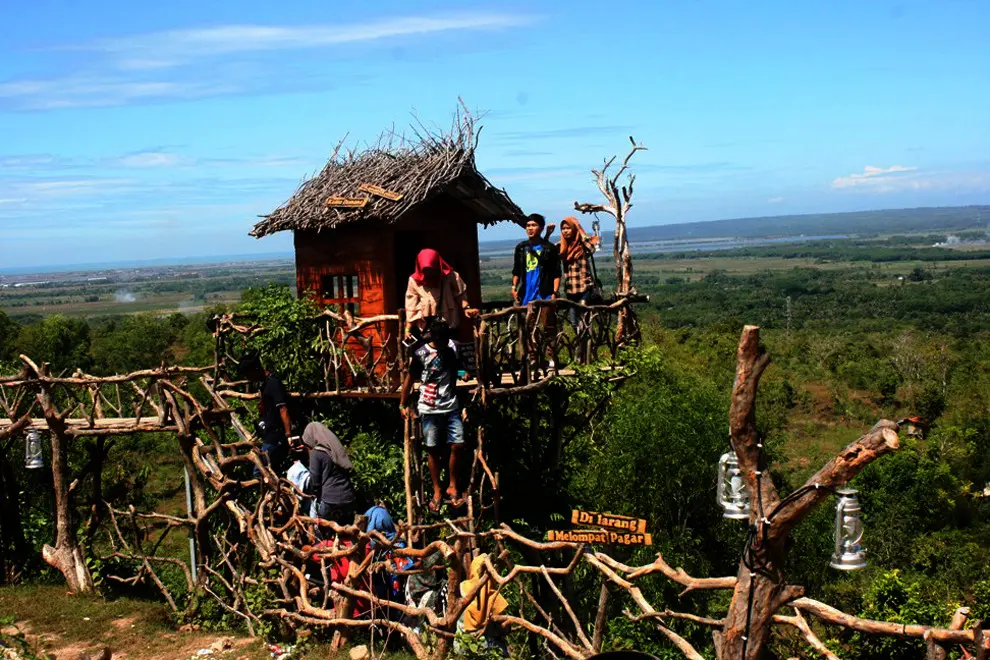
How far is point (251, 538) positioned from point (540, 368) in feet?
10.9

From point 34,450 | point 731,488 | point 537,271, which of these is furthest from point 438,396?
point 34,450

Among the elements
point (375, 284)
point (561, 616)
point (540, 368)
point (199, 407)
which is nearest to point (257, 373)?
point (199, 407)

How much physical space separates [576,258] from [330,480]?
3.67m

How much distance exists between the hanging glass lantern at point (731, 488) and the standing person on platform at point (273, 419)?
5348mm

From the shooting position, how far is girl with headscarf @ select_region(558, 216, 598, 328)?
10.9 m

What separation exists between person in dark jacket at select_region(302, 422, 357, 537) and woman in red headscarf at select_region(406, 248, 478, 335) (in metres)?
1.28

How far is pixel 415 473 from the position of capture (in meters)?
9.85

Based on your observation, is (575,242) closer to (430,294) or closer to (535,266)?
(535,266)

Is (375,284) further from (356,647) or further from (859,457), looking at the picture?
(859,457)

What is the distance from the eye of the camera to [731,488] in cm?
557

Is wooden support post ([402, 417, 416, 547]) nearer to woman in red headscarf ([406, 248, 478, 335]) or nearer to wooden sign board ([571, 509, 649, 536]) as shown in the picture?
woman in red headscarf ([406, 248, 478, 335])

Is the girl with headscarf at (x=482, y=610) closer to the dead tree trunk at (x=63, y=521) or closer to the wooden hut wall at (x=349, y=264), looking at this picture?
the wooden hut wall at (x=349, y=264)

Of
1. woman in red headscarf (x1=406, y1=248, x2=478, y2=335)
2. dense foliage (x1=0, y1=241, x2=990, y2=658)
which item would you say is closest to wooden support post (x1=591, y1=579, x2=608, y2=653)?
dense foliage (x1=0, y1=241, x2=990, y2=658)

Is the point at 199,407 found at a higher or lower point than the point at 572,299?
lower
